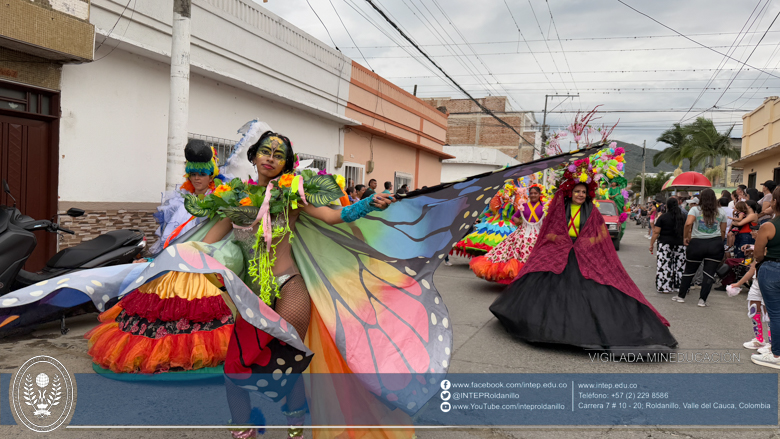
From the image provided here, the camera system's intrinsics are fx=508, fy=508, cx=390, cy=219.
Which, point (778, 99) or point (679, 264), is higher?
point (778, 99)

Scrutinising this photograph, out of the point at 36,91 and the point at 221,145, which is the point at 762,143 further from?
→ the point at 36,91

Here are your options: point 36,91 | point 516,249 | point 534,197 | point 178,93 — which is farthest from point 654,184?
point 36,91

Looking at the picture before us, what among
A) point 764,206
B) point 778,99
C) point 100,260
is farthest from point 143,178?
point 778,99

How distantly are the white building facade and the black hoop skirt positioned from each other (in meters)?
6.32

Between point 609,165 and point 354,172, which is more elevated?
point 354,172

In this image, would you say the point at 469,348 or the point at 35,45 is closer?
the point at 469,348

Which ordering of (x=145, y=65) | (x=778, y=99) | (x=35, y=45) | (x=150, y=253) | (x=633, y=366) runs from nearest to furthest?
(x=633, y=366) → (x=150, y=253) → (x=35, y=45) → (x=145, y=65) → (x=778, y=99)

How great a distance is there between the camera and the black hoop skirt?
505cm

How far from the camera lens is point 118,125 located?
8.18 metres

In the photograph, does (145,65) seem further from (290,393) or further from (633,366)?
(633,366)

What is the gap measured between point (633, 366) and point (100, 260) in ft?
18.7

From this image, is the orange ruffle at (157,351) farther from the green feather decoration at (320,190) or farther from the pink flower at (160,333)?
the green feather decoration at (320,190)

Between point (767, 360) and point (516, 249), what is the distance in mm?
3988

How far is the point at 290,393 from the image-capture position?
292cm
